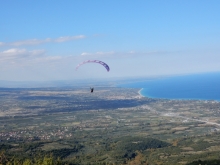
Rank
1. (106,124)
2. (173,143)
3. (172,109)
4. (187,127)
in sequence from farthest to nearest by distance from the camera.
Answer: (172,109)
(106,124)
(187,127)
(173,143)

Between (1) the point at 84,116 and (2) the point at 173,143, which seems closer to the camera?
(2) the point at 173,143

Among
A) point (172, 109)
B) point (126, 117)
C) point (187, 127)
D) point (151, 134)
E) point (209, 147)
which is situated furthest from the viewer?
point (172, 109)

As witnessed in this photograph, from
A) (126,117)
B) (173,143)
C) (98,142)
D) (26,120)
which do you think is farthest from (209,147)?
(26,120)

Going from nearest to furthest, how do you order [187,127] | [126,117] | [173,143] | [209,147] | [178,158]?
[178,158] → [209,147] → [173,143] → [187,127] → [126,117]

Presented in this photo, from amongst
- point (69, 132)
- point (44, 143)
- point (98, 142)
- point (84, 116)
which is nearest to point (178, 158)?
point (98, 142)

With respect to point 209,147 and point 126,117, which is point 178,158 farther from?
point 126,117

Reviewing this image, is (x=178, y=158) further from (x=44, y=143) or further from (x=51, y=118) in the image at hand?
(x=51, y=118)
